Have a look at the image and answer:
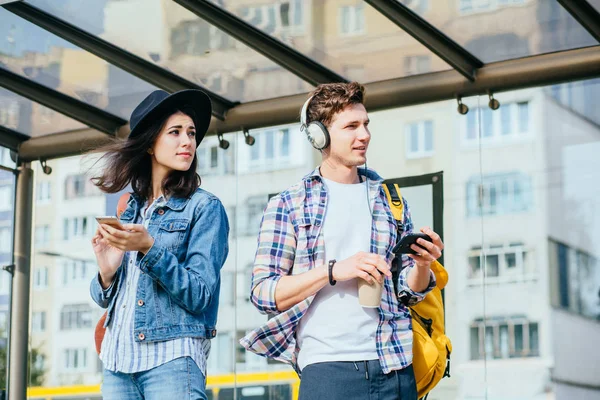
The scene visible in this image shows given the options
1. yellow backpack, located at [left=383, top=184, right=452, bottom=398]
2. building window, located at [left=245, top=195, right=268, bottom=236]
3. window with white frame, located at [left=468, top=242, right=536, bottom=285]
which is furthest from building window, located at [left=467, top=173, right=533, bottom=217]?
yellow backpack, located at [left=383, top=184, right=452, bottom=398]

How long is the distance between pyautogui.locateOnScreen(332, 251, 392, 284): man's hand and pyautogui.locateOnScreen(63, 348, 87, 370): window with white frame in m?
5.82

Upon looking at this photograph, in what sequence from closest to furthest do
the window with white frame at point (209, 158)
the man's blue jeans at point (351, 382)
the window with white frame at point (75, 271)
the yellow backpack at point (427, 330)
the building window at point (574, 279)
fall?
the man's blue jeans at point (351, 382), the yellow backpack at point (427, 330), the building window at point (574, 279), the window with white frame at point (209, 158), the window with white frame at point (75, 271)

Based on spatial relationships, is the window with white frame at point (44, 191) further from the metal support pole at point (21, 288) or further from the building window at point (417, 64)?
the building window at point (417, 64)

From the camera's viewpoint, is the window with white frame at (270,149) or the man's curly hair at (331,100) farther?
the window with white frame at (270,149)

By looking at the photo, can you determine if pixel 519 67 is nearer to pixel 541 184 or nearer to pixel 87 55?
pixel 541 184

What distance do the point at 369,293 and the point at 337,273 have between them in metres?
0.12

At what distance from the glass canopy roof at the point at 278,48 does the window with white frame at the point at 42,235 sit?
60.9 inches

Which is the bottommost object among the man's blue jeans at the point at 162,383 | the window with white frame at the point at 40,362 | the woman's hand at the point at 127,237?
the window with white frame at the point at 40,362

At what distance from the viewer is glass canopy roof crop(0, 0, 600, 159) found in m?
6.41

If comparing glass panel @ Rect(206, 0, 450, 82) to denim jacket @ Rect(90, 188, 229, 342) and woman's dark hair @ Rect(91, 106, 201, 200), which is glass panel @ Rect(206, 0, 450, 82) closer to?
woman's dark hair @ Rect(91, 106, 201, 200)

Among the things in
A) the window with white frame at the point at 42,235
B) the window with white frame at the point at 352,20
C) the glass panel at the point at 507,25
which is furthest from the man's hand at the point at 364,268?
the window with white frame at the point at 42,235

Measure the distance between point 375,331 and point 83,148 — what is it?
5.46 meters

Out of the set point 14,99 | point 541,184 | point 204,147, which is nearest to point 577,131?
point 541,184

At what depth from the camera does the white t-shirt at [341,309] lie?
3396 millimetres
